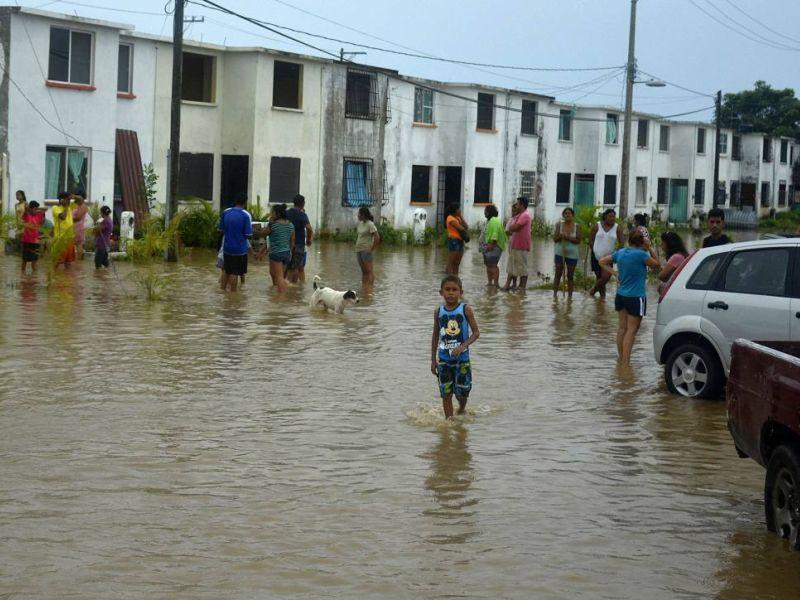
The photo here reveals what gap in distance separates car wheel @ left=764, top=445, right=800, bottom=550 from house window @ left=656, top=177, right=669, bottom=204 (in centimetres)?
6090

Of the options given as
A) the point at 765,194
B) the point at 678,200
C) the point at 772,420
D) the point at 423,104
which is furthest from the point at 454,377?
the point at 765,194

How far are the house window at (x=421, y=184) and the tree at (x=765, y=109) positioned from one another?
166 feet

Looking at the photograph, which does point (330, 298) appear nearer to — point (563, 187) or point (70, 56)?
point (70, 56)

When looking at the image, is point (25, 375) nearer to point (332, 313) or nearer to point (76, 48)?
point (332, 313)

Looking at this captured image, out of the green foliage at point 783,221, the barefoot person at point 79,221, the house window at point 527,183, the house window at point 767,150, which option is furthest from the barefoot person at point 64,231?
the house window at point 767,150

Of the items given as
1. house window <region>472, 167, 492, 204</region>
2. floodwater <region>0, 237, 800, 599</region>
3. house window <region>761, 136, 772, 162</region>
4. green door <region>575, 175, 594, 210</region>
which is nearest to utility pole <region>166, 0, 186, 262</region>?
floodwater <region>0, 237, 800, 599</region>

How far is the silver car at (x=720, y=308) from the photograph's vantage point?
11.6 m

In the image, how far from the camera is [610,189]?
61.0 metres

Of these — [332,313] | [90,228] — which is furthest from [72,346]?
[90,228]

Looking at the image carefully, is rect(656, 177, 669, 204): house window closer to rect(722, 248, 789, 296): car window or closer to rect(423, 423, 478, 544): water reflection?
rect(722, 248, 789, 296): car window

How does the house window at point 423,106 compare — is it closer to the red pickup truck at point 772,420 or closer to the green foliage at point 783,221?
the green foliage at point 783,221

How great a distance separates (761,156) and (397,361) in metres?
66.9

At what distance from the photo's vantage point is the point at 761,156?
77.4 m

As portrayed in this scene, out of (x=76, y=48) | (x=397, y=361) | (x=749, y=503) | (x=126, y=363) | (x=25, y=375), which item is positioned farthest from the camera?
(x=76, y=48)
